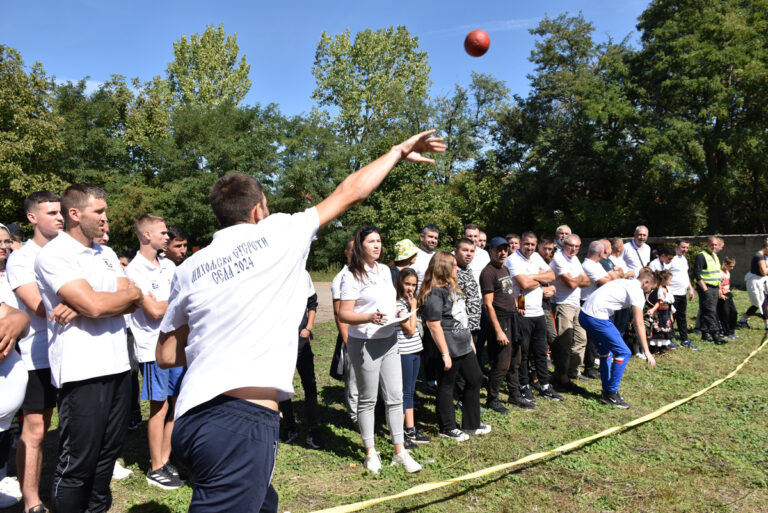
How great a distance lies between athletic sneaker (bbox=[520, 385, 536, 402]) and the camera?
6570 millimetres

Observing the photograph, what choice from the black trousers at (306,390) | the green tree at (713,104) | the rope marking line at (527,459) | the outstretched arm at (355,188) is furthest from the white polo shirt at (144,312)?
the green tree at (713,104)

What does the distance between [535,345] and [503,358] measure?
29.9 inches

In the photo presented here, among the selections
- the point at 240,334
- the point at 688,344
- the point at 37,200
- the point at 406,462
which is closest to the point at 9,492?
the point at 37,200

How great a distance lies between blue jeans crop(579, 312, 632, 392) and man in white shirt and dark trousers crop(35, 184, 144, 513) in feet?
17.4

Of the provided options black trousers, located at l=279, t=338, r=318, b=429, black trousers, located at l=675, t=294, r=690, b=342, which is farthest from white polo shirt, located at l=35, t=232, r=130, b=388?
black trousers, located at l=675, t=294, r=690, b=342

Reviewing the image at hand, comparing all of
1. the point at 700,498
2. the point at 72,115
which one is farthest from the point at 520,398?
the point at 72,115

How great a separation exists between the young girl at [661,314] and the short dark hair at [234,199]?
8458 mm

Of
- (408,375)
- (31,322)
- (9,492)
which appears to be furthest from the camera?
(408,375)

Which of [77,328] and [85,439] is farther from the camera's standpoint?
[77,328]

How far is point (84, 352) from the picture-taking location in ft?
9.77

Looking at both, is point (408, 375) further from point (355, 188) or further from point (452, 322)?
point (355, 188)

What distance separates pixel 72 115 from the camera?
29984 millimetres

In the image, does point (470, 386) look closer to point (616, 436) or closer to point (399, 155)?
point (616, 436)

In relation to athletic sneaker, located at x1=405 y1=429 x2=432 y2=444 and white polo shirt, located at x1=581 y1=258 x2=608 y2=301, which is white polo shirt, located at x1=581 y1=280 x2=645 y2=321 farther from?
athletic sneaker, located at x1=405 y1=429 x2=432 y2=444
